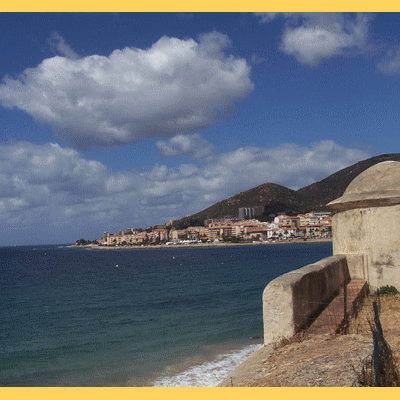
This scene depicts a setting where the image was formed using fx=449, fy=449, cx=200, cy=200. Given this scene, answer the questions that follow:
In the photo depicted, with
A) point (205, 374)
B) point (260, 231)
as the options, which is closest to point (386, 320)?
point (205, 374)

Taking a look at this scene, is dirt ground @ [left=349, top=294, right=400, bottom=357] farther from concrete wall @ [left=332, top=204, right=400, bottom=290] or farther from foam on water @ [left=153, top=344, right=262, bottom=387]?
foam on water @ [left=153, top=344, right=262, bottom=387]

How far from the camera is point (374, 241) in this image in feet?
27.7

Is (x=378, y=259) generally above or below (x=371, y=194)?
below

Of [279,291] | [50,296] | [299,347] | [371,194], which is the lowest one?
[50,296]

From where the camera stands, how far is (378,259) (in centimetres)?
845

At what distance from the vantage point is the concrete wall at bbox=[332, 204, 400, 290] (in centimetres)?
823

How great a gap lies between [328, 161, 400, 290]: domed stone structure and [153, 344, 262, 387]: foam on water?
3700 millimetres

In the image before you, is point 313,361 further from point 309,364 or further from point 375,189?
point 375,189

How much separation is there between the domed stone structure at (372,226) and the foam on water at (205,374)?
12.1 ft

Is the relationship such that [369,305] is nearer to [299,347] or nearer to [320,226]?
[299,347]

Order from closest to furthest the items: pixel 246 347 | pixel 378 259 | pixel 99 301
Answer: pixel 378 259, pixel 246 347, pixel 99 301

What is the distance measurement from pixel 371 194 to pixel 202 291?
21040mm

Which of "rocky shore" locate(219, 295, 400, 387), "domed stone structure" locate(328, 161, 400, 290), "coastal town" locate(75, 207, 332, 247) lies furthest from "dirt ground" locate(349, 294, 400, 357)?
"coastal town" locate(75, 207, 332, 247)

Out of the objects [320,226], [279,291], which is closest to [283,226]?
[320,226]
